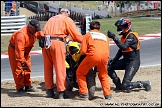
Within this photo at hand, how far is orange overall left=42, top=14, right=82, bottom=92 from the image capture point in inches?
346

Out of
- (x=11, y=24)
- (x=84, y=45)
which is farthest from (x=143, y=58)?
(x=11, y=24)

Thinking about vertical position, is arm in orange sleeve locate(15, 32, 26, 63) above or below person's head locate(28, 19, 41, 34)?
below

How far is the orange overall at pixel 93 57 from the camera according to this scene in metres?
8.44

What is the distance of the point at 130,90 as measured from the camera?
951 cm

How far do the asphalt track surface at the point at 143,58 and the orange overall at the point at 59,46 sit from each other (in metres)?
3.83

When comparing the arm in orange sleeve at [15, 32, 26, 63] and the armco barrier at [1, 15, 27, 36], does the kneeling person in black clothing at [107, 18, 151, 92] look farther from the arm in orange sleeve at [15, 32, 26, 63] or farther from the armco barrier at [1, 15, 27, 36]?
the armco barrier at [1, 15, 27, 36]

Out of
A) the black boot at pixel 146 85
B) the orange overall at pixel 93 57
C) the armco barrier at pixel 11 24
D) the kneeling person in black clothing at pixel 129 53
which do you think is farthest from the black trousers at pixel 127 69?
the armco barrier at pixel 11 24

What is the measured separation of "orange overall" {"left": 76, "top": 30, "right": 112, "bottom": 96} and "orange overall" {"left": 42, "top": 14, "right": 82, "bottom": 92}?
379 millimetres

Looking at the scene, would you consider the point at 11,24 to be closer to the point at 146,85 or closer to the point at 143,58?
the point at 143,58

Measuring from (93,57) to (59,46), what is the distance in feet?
2.72

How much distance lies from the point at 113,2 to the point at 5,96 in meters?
39.1

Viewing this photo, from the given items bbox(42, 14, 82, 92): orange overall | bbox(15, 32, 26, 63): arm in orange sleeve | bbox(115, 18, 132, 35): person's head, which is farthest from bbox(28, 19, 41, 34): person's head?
bbox(115, 18, 132, 35): person's head

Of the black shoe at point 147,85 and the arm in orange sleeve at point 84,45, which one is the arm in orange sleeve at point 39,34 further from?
the black shoe at point 147,85

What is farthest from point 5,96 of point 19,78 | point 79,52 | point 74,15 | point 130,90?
point 74,15
